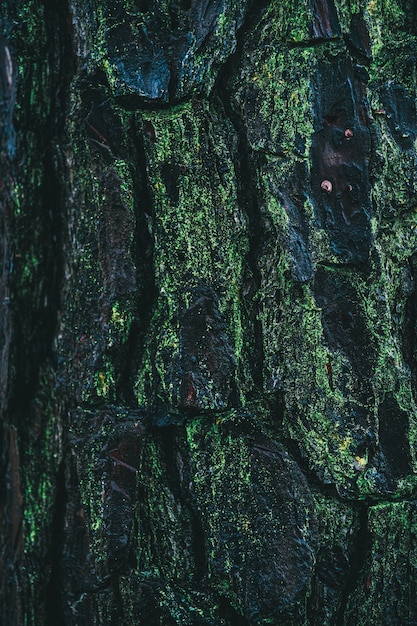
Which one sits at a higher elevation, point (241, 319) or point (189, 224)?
point (189, 224)

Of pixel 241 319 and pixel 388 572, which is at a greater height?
pixel 241 319

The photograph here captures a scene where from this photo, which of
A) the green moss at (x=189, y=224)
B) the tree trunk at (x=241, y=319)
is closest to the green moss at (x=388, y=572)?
the tree trunk at (x=241, y=319)

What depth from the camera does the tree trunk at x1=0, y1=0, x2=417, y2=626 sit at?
0.94 m

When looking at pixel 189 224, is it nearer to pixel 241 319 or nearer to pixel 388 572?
pixel 241 319

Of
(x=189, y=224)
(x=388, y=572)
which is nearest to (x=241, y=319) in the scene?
(x=189, y=224)

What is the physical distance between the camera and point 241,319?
0.96m

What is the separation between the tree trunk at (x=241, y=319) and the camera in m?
0.94

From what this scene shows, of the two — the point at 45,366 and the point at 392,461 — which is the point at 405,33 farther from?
the point at 45,366

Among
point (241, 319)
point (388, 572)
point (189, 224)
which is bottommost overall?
point (388, 572)

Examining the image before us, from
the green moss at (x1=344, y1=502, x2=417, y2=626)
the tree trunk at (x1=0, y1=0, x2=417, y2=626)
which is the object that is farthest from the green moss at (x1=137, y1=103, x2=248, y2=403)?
the green moss at (x1=344, y1=502, x2=417, y2=626)

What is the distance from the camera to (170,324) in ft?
3.20

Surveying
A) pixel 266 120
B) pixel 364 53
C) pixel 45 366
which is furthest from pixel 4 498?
pixel 364 53

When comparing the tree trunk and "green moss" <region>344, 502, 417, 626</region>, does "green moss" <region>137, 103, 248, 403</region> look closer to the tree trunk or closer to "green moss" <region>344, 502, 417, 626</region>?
the tree trunk

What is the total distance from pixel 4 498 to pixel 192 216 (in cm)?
56
